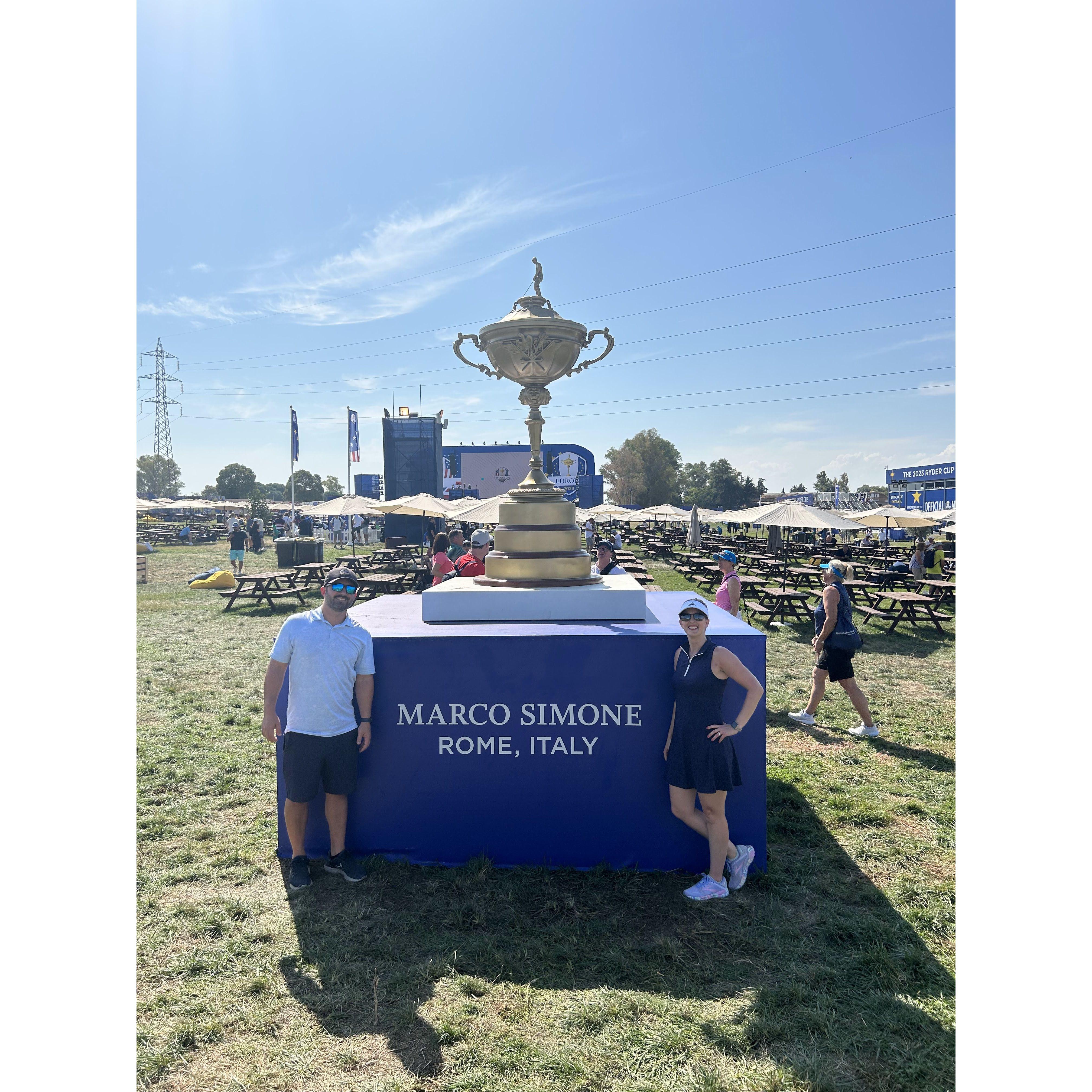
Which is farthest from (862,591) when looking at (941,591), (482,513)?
(482,513)

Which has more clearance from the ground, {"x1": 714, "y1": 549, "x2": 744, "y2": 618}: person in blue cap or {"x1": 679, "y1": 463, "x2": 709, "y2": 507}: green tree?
{"x1": 679, "y1": 463, "x2": 709, "y2": 507}: green tree

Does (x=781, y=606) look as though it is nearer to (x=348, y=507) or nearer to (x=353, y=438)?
(x=348, y=507)

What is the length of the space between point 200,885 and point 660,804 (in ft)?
9.35

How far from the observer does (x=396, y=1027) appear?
289 cm

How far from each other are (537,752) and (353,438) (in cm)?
3783

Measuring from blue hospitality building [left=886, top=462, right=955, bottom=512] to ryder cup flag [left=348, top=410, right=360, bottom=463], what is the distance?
41.9m

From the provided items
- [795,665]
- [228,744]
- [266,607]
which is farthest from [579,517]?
→ [228,744]

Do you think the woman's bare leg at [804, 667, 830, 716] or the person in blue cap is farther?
the person in blue cap

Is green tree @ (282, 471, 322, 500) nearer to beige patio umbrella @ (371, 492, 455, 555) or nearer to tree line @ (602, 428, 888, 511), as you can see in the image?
tree line @ (602, 428, 888, 511)

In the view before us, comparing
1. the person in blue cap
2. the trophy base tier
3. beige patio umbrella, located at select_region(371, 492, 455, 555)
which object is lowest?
the person in blue cap

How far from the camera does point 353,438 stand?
39531 millimetres

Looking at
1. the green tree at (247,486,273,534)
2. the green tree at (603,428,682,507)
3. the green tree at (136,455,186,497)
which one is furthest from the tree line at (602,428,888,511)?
the green tree at (136,455,186,497)

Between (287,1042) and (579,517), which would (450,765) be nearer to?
(287,1042)

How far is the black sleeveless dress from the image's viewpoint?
3844mm
